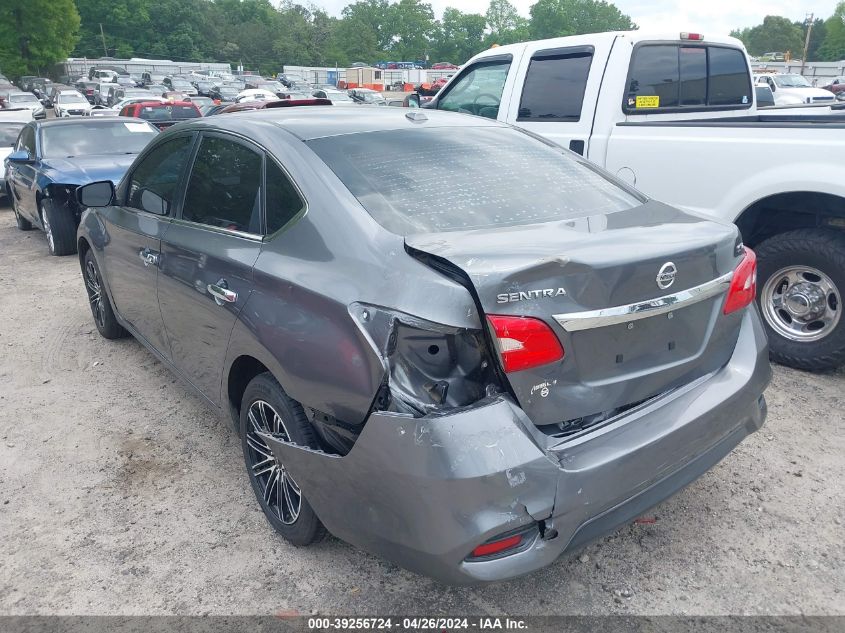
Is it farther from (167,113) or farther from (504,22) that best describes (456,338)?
(504,22)

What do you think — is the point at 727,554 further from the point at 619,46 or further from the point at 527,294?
the point at 619,46

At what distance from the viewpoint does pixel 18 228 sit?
10.3 meters

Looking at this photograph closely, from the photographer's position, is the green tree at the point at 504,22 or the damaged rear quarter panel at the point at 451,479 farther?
the green tree at the point at 504,22

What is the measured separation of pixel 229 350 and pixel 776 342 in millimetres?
3535

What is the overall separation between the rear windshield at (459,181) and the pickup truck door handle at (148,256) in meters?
1.30

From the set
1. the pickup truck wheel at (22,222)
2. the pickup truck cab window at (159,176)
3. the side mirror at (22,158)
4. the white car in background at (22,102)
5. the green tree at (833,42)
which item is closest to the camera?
the pickup truck cab window at (159,176)

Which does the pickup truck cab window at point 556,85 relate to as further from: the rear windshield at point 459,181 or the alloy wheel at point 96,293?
the alloy wheel at point 96,293

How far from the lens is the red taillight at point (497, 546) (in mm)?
2027

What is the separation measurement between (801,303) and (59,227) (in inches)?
305

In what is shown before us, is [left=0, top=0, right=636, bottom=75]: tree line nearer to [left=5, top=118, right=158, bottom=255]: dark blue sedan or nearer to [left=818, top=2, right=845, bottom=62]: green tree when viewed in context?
[left=818, top=2, right=845, bottom=62]: green tree

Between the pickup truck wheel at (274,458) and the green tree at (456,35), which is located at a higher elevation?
the green tree at (456,35)

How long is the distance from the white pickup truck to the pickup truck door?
0.01m

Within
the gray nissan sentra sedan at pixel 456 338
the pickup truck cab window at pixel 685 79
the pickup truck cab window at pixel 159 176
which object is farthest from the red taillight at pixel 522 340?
the pickup truck cab window at pixel 685 79

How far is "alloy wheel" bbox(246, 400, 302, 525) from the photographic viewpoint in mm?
2750
